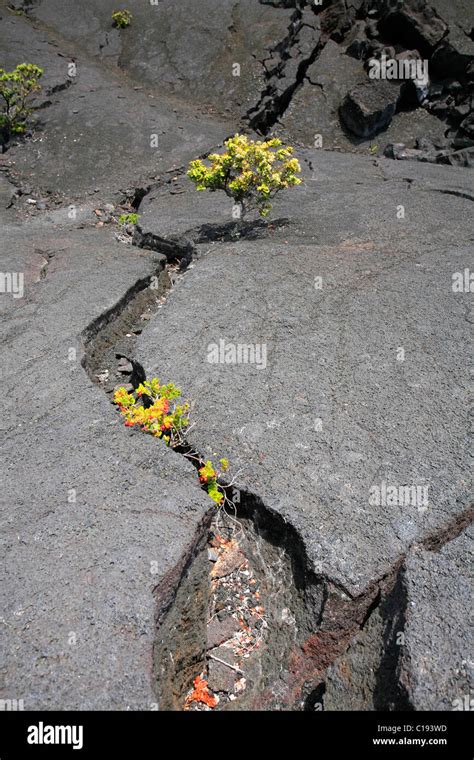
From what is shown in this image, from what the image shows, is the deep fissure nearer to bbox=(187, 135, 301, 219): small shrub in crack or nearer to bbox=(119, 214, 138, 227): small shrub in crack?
bbox=(187, 135, 301, 219): small shrub in crack

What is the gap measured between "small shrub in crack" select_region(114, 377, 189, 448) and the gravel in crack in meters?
0.64

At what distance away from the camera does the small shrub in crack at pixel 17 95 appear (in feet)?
27.0

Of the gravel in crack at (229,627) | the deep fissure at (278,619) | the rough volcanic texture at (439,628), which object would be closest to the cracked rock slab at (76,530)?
the deep fissure at (278,619)

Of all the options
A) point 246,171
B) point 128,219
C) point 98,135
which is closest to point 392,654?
point 246,171

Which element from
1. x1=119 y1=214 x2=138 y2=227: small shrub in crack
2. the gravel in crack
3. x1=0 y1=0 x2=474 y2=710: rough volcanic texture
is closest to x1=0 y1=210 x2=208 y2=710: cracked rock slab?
x1=0 y1=0 x2=474 y2=710: rough volcanic texture

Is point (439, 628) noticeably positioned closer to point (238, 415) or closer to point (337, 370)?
point (238, 415)

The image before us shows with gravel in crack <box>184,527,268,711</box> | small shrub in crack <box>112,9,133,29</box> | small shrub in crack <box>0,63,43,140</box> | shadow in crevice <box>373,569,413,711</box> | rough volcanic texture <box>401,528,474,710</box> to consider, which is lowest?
gravel in crack <box>184,527,268,711</box>

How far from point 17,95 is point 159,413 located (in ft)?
25.5

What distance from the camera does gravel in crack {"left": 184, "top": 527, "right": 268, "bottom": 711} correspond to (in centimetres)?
244

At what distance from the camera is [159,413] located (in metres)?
3.25

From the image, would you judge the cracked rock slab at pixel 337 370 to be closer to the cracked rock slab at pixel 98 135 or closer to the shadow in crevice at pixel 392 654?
the shadow in crevice at pixel 392 654

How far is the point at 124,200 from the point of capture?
286 inches

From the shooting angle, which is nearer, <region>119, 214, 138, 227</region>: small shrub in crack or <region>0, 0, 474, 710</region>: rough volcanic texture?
<region>0, 0, 474, 710</region>: rough volcanic texture
